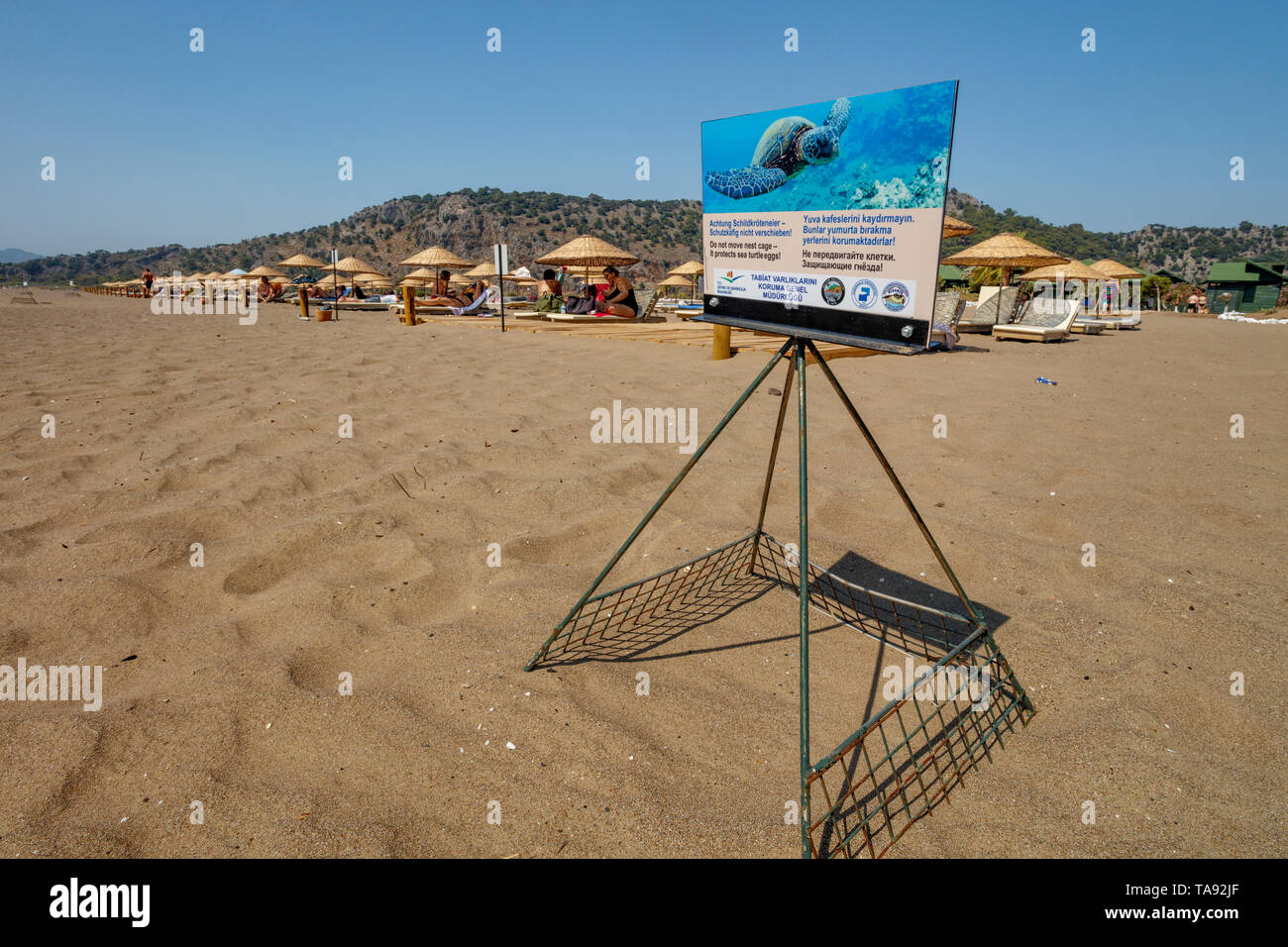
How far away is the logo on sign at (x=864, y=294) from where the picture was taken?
1.94 m

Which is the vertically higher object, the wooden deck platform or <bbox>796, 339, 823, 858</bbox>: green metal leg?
the wooden deck platform

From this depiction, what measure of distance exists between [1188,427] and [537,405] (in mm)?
6176

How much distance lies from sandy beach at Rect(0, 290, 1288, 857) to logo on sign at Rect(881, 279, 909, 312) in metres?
1.48

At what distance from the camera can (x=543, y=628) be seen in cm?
284

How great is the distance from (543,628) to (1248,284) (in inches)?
2024

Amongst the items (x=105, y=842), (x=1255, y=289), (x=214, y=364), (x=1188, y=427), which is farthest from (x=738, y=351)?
Answer: (x=1255, y=289)

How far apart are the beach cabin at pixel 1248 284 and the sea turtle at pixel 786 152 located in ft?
155

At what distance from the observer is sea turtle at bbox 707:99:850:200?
76.7 inches

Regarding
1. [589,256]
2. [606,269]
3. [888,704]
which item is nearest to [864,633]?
[888,704]

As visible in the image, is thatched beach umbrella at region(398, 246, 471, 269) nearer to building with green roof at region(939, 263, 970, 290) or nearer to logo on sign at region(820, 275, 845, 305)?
logo on sign at region(820, 275, 845, 305)

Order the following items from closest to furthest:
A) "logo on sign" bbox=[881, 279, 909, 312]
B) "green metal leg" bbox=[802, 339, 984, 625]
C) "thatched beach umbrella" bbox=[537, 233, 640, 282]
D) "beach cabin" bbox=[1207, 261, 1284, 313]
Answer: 1. "logo on sign" bbox=[881, 279, 909, 312]
2. "green metal leg" bbox=[802, 339, 984, 625]
3. "thatched beach umbrella" bbox=[537, 233, 640, 282]
4. "beach cabin" bbox=[1207, 261, 1284, 313]

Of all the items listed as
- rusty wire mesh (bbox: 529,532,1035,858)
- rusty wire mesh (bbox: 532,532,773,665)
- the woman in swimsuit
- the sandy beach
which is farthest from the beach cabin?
rusty wire mesh (bbox: 532,532,773,665)

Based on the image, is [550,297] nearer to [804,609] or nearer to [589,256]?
[589,256]

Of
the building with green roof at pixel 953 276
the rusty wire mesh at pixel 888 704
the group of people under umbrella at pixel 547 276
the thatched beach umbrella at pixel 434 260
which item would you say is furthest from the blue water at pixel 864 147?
the building with green roof at pixel 953 276
